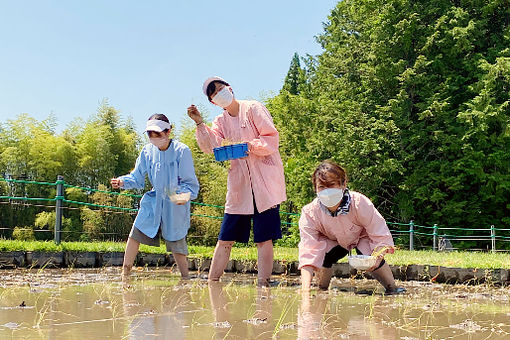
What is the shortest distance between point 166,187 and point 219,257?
1001 millimetres

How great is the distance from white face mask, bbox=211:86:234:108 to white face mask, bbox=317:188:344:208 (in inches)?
51.0

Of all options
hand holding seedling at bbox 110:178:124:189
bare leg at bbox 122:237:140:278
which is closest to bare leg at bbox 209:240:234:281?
bare leg at bbox 122:237:140:278

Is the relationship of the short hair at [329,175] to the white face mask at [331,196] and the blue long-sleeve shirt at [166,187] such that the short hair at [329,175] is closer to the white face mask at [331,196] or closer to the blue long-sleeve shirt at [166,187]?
the white face mask at [331,196]

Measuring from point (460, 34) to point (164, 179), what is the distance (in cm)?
1802

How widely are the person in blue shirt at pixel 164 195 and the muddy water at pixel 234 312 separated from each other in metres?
0.59

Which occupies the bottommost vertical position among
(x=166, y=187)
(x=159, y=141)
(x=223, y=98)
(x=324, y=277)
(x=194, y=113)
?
(x=324, y=277)

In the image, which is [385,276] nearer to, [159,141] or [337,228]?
[337,228]

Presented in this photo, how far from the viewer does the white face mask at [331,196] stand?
411 centimetres

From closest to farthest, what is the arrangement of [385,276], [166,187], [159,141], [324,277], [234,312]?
[234,312] < [385,276] < [324,277] < [159,141] < [166,187]

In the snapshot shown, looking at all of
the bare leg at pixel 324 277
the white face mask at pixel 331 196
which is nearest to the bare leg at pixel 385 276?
→ the bare leg at pixel 324 277

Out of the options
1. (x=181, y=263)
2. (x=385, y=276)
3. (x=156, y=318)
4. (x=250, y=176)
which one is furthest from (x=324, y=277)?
(x=156, y=318)

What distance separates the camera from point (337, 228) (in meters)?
4.39

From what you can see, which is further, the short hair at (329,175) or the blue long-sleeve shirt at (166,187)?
the blue long-sleeve shirt at (166,187)

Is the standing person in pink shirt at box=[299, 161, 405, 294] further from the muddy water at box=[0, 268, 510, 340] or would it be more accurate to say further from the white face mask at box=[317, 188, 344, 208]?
the muddy water at box=[0, 268, 510, 340]
